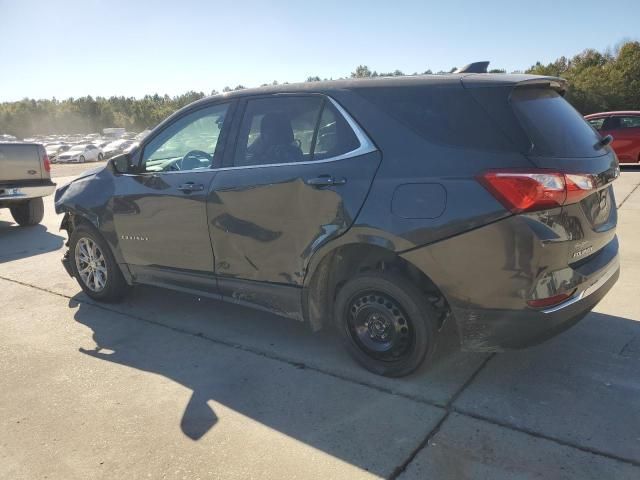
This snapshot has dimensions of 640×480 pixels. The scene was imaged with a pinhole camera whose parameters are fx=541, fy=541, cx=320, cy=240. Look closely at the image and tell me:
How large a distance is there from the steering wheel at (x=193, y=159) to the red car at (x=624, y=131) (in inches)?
492

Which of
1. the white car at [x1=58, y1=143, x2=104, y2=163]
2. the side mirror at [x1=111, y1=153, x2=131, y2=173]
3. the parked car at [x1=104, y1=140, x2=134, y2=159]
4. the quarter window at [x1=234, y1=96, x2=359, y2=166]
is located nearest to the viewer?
the quarter window at [x1=234, y1=96, x2=359, y2=166]

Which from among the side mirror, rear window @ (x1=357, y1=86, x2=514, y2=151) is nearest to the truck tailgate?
the side mirror

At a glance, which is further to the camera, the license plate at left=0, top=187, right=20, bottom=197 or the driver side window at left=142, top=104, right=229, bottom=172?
the license plate at left=0, top=187, right=20, bottom=197

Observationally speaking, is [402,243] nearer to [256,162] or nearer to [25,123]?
[256,162]

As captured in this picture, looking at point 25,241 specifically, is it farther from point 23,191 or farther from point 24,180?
point 24,180

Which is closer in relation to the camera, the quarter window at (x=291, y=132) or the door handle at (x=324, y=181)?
the door handle at (x=324, y=181)

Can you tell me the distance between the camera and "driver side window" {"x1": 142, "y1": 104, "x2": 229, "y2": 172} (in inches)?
156

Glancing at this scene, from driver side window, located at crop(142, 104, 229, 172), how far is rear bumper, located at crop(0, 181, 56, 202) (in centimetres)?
544

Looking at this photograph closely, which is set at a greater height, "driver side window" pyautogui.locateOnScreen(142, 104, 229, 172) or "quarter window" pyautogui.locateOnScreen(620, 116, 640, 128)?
"driver side window" pyautogui.locateOnScreen(142, 104, 229, 172)

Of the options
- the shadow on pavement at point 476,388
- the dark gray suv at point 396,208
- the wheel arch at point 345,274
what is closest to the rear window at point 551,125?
the dark gray suv at point 396,208

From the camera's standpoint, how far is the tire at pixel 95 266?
4816mm

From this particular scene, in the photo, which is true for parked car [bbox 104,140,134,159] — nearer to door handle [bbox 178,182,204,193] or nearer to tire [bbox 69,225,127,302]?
tire [bbox 69,225,127,302]

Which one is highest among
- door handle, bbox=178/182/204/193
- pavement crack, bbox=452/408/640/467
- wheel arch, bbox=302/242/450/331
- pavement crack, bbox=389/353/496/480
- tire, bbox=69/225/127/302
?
door handle, bbox=178/182/204/193

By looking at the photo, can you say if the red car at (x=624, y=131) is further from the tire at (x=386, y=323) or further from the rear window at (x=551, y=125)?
the tire at (x=386, y=323)
